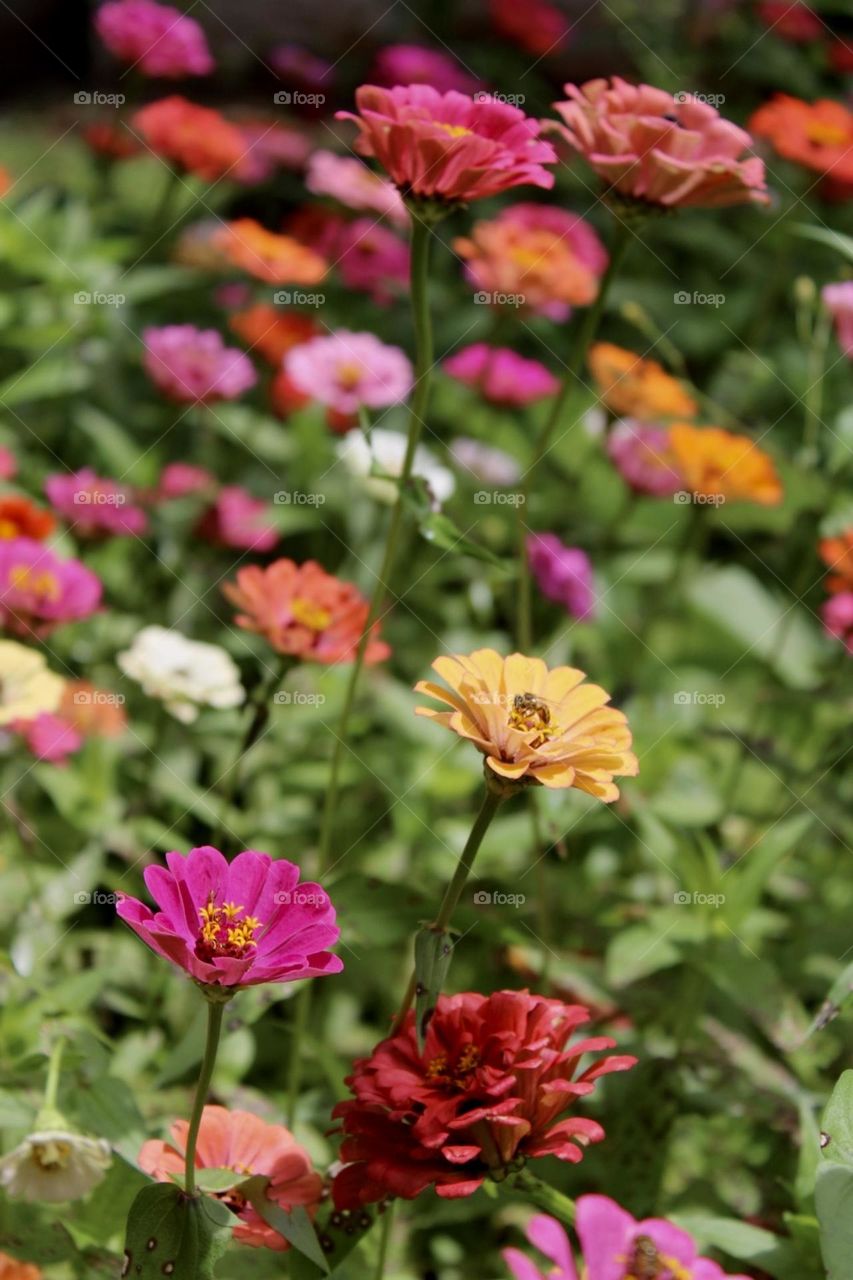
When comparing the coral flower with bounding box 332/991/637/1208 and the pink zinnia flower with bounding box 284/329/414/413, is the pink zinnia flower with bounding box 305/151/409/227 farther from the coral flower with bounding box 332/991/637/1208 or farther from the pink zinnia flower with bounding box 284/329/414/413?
the coral flower with bounding box 332/991/637/1208

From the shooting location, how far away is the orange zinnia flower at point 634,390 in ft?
5.76

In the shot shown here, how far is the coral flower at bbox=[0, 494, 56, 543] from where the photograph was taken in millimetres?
1381

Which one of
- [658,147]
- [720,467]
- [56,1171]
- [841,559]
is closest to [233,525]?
[720,467]

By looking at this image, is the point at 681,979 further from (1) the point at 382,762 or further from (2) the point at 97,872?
(2) the point at 97,872

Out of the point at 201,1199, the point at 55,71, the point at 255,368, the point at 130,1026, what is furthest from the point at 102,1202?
the point at 55,71

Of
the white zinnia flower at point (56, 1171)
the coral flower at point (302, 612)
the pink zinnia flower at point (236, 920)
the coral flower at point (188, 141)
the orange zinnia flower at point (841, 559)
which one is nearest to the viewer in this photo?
the pink zinnia flower at point (236, 920)

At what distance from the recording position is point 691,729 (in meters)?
1.67

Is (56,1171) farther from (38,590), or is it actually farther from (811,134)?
(811,134)

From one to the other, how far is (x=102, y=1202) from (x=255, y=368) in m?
1.46

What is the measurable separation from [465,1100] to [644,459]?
116 cm

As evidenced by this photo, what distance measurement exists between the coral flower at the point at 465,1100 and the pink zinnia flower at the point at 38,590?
0.61 metres

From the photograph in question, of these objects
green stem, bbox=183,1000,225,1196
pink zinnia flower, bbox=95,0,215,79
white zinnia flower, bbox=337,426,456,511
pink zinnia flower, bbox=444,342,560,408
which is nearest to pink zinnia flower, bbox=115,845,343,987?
green stem, bbox=183,1000,225,1196

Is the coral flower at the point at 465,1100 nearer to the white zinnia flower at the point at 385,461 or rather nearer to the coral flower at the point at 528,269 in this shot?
the white zinnia flower at the point at 385,461

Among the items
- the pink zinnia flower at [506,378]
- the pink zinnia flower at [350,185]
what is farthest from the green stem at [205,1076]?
→ the pink zinnia flower at [350,185]
